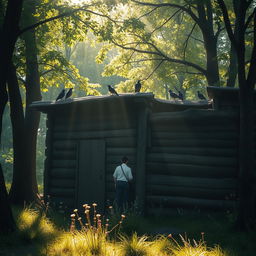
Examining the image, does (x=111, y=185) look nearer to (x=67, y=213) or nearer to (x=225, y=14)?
(x=67, y=213)

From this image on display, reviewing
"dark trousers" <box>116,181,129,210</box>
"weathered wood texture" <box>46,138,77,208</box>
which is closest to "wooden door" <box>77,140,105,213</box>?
"weathered wood texture" <box>46,138,77,208</box>

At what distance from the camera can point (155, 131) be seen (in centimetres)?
1197

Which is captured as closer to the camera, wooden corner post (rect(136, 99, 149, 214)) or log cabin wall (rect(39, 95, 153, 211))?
wooden corner post (rect(136, 99, 149, 214))

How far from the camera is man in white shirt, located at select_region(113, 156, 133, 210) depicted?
36.3 feet

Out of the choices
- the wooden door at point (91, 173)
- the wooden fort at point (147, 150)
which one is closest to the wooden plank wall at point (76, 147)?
the wooden fort at point (147, 150)

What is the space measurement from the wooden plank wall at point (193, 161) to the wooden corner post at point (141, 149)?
0.26 meters

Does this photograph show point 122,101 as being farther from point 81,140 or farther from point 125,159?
point 81,140

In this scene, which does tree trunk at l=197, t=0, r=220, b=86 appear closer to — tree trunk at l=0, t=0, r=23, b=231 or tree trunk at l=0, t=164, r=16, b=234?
tree trunk at l=0, t=0, r=23, b=231

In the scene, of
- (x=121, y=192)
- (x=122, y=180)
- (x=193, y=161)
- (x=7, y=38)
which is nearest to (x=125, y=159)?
(x=122, y=180)

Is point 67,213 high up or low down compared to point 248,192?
down

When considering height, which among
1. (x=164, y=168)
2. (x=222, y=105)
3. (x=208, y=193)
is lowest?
(x=208, y=193)

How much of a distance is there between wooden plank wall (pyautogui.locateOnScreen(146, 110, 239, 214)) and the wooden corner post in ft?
0.86

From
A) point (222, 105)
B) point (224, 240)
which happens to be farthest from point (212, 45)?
point (224, 240)

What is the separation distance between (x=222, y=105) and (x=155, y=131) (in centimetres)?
235
